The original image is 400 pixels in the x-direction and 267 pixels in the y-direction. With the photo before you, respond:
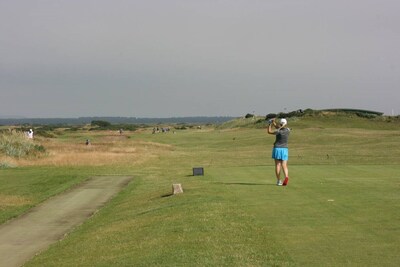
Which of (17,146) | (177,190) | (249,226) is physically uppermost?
(249,226)

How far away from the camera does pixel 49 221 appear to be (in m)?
17.6

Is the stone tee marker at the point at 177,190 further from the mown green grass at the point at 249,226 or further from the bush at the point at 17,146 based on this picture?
the bush at the point at 17,146

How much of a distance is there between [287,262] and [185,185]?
12.5 meters

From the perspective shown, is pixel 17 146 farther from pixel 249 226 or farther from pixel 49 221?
pixel 249 226

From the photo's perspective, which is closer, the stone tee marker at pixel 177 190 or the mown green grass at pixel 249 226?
the mown green grass at pixel 249 226

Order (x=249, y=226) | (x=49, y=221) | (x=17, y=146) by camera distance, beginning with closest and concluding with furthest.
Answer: (x=249, y=226) < (x=49, y=221) < (x=17, y=146)

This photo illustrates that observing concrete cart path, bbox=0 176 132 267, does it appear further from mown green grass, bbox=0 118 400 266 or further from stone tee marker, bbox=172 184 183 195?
stone tee marker, bbox=172 184 183 195

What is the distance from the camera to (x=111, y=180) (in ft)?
90.4

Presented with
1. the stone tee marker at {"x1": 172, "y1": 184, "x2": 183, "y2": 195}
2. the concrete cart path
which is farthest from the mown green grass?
the concrete cart path

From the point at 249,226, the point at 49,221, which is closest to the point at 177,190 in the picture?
the point at 49,221

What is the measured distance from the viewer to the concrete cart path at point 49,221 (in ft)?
44.6

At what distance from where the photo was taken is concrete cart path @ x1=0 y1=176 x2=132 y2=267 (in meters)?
13.6

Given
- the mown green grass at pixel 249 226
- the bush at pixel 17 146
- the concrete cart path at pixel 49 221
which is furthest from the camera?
the bush at pixel 17 146

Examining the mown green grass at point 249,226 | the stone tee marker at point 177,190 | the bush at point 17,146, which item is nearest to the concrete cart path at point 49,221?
the mown green grass at point 249,226
